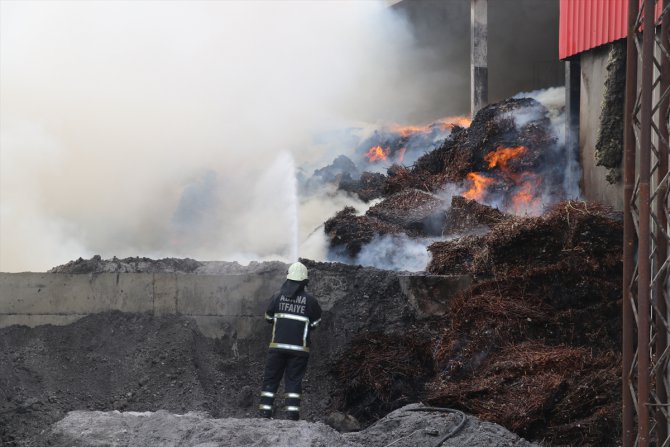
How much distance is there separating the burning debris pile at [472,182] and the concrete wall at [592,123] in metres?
0.56

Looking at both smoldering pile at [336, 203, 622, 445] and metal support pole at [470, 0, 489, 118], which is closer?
smoldering pile at [336, 203, 622, 445]

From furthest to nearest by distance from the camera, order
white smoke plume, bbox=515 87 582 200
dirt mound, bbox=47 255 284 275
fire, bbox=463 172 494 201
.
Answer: fire, bbox=463 172 494 201
white smoke plume, bbox=515 87 582 200
dirt mound, bbox=47 255 284 275

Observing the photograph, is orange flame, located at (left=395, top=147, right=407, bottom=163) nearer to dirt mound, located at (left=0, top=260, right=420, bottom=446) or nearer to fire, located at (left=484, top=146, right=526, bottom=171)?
fire, located at (left=484, top=146, right=526, bottom=171)

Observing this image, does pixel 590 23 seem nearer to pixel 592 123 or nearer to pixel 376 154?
pixel 592 123

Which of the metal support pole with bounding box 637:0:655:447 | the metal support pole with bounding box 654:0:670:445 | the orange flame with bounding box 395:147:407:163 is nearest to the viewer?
the metal support pole with bounding box 637:0:655:447

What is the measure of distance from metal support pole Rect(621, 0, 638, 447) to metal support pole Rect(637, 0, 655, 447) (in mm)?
216

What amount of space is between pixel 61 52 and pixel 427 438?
12054mm

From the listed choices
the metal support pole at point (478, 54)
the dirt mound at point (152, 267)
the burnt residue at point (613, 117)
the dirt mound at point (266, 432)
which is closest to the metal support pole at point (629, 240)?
the dirt mound at point (266, 432)

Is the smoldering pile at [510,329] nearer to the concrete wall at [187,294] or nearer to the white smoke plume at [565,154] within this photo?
the white smoke plume at [565,154]

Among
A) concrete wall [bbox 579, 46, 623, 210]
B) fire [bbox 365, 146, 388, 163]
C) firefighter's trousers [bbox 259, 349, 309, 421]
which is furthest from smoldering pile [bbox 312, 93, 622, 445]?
fire [bbox 365, 146, 388, 163]

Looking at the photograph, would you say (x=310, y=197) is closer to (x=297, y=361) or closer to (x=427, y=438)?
(x=297, y=361)

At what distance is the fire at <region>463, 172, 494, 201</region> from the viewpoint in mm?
14969

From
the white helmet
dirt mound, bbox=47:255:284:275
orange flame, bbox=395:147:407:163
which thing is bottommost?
the white helmet

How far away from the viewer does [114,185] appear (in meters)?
17.2
